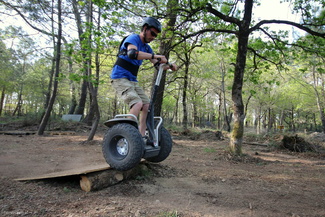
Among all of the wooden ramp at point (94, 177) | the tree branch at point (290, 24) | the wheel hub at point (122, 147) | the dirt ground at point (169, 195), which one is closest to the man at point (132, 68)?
the wheel hub at point (122, 147)

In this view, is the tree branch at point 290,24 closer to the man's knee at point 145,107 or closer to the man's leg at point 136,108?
the man's knee at point 145,107

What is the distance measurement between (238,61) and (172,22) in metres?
3.58

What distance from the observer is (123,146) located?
120 inches

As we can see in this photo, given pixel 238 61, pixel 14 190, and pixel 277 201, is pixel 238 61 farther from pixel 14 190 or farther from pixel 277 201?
pixel 14 190

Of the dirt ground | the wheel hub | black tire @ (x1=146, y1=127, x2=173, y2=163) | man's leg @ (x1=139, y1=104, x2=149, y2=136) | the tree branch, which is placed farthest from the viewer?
the tree branch

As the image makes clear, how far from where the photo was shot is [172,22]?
8852 mm

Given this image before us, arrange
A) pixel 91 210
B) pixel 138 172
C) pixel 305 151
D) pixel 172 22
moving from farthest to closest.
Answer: pixel 305 151
pixel 172 22
pixel 138 172
pixel 91 210

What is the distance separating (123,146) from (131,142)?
0.31 metres

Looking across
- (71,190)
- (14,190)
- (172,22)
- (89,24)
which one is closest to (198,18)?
(172,22)

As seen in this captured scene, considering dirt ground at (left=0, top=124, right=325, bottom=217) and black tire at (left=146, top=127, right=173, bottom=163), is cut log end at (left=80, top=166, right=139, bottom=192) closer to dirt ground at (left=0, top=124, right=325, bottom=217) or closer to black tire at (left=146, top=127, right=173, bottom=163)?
dirt ground at (left=0, top=124, right=325, bottom=217)

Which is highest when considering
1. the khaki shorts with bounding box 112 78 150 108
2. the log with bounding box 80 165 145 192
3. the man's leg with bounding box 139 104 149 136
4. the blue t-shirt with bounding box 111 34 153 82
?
the blue t-shirt with bounding box 111 34 153 82

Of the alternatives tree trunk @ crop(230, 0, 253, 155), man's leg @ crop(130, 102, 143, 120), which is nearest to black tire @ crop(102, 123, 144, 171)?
man's leg @ crop(130, 102, 143, 120)

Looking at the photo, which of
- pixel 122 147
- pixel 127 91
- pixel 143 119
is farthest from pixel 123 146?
pixel 127 91

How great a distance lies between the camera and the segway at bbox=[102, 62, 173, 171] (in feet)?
9.17
